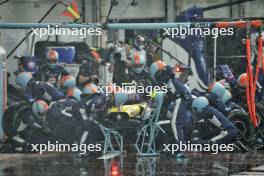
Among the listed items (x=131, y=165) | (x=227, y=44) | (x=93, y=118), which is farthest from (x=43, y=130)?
(x=227, y=44)

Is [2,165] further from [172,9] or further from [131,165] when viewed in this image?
[172,9]

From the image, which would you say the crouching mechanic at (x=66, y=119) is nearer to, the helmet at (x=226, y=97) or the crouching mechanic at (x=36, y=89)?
the crouching mechanic at (x=36, y=89)

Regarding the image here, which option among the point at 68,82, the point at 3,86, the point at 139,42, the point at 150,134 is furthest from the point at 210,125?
the point at 3,86

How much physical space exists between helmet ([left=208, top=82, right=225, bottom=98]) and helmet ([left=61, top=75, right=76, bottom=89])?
247 centimetres

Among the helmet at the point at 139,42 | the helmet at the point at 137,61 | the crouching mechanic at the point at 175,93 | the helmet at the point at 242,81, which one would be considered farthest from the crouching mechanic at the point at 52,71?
the helmet at the point at 242,81

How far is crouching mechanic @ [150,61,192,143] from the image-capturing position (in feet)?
43.9

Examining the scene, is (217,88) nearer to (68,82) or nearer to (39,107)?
(68,82)

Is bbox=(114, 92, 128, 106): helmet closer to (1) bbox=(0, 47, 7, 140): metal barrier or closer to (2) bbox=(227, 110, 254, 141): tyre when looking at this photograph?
(2) bbox=(227, 110, 254, 141): tyre

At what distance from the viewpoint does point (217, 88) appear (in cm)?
1354

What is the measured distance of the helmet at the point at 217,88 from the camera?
13516 millimetres

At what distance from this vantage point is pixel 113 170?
11.5m

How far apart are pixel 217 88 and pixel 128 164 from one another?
85.9 inches

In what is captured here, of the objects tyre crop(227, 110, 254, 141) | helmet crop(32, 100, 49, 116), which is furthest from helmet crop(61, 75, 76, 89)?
tyre crop(227, 110, 254, 141)

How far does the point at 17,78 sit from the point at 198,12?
6522 mm
